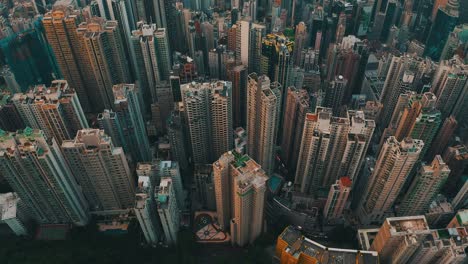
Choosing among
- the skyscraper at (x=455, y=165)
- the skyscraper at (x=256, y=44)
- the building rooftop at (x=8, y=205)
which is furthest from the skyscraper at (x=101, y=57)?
the skyscraper at (x=455, y=165)

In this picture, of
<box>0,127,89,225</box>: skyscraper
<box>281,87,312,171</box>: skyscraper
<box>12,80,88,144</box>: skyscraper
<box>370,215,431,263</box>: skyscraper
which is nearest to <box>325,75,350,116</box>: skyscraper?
<box>281,87,312,171</box>: skyscraper

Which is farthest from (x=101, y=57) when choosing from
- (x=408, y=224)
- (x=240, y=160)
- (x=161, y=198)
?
(x=408, y=224)

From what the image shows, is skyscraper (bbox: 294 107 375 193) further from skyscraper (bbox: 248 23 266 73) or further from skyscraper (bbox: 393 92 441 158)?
skyscraper (bbox: 248 23 266 73)

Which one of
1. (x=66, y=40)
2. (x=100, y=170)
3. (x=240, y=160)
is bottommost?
(x=100, y=170)

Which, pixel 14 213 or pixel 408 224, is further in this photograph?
pixel 14 213

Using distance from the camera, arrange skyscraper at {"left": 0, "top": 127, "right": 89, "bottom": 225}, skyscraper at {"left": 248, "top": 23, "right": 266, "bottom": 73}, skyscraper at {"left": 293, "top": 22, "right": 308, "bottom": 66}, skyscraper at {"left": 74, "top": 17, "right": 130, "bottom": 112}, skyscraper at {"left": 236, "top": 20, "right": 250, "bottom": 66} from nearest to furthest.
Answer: skyscraper at {"left": 0, "top": 127, "right": 89, "bottom": 225} → skyscraper at {"left": 74, "top": 17, "right": 130, "bottom": 112} → skyscraper at {"left": 236, "top": 20, "right": 250, "bottom": 66} → skyscraper at {"left": 248, "top": 23, "right": 266, "bottom": 73} → skyscraper at {"left": 293, "top": 22, "right": 308, "bottom": 66}

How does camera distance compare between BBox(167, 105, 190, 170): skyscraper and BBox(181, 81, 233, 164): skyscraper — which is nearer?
BBox(181, 81, 233, 164): skyscraper

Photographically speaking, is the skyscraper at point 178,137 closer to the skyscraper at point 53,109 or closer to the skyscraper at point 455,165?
the skyscraper at point 53,109

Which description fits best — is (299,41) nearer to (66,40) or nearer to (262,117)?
(262,117)
